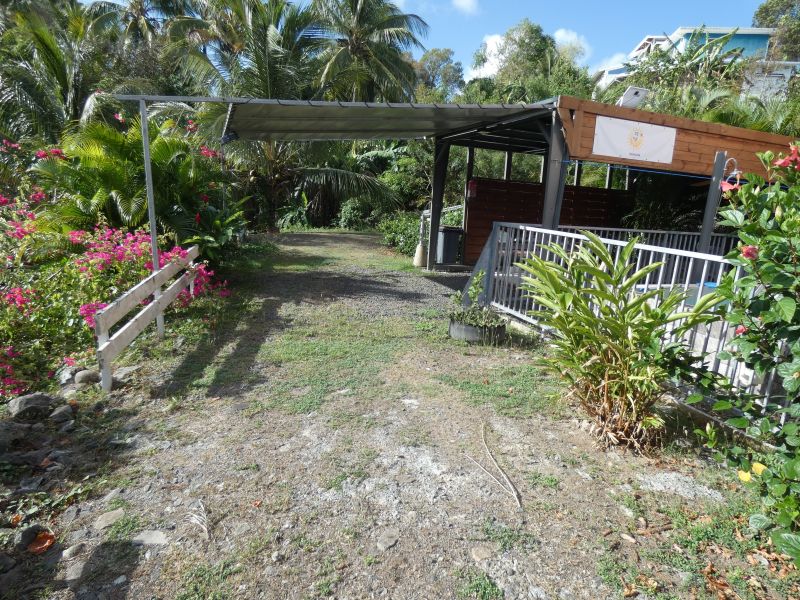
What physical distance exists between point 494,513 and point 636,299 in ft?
5.71

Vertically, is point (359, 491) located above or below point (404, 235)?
below

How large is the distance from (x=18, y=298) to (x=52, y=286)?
57 centimetres

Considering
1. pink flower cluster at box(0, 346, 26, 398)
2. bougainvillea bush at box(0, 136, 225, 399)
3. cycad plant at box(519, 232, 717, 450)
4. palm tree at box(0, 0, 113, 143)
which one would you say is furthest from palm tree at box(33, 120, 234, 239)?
palm tree at box(0, 0, 113, 143)

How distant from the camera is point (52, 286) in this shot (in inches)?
224

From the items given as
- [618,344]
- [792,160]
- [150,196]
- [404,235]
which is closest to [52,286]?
[150,196]

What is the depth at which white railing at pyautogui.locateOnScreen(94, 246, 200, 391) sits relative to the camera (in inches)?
159

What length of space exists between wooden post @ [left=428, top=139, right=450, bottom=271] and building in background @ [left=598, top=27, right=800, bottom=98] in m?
12.8

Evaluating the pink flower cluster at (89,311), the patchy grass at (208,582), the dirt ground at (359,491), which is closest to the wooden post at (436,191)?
the dirt ground at (359,491)

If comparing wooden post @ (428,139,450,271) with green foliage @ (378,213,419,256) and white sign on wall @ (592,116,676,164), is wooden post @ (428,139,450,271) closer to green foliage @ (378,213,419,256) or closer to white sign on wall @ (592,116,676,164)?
green foliage @ (378,213,419,256)

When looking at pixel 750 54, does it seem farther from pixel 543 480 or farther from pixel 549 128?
pixel 543 480

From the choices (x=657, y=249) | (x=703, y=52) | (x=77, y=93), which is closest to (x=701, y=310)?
(x=657, y=249)

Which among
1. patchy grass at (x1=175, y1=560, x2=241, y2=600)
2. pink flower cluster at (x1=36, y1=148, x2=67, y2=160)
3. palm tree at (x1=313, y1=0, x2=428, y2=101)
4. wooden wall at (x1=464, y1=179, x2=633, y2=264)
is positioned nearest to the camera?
patchy grass at (x1=175, y1=560, x2=241, y2=600)

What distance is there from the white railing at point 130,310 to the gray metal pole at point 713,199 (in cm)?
799

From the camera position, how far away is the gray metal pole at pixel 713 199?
25.8 feet
